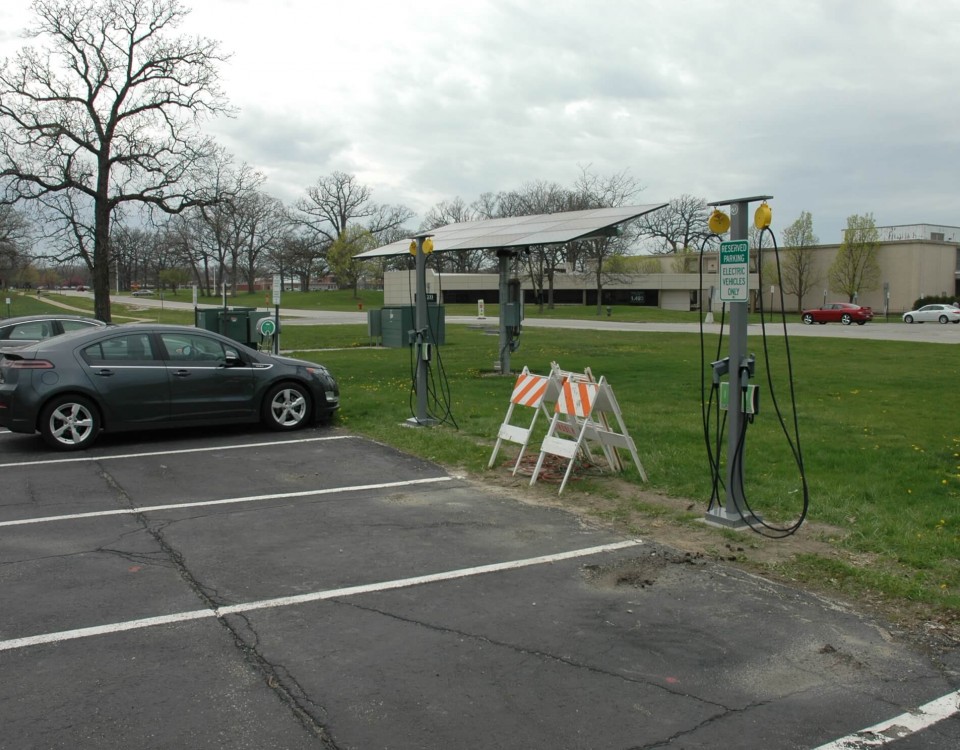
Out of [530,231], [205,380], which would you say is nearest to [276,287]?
[530,231]

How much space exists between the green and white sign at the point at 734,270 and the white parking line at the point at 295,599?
2013mm

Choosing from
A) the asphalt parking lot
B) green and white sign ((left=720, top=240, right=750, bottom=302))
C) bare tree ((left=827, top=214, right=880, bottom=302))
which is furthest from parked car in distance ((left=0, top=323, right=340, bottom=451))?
bare tree ((left=827, top=214, right=880, bottom=302))

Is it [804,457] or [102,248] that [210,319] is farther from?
[804,457]

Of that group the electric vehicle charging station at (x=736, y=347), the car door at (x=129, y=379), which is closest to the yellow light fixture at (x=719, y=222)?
the electric vehicle charging station at (x=736, y=347)

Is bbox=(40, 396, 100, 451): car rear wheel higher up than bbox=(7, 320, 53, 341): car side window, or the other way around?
bbox=(7, 320, 53, 341): car side window

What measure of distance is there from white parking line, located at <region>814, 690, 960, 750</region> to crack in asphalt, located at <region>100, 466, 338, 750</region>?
2.09 metres

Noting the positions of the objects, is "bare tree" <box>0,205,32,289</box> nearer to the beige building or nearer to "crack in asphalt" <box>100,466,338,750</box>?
the beige building

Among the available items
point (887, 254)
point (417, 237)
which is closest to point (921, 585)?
point (417, 237)

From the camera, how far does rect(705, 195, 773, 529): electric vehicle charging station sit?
656cm

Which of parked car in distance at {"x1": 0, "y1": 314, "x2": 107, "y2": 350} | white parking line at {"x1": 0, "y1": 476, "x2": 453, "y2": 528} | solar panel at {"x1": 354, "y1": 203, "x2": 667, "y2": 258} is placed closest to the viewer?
white parking line at {"x1": 0, "y1": 476, "x2": 453, "y2": 528}

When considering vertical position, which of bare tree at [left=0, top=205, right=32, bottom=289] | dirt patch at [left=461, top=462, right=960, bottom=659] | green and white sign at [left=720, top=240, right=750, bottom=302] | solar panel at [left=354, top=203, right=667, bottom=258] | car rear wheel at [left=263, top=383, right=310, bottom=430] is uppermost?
bare tree at [left=0, top=205, right=32, bottom=289]

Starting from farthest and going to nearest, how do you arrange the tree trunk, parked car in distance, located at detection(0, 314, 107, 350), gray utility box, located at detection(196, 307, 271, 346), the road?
the road
the tree trunk
gray utility box, located at detection(196, 307, 271, 346)
parked car in distance, located at detection(0, 314, 107, 350)

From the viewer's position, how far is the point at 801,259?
73.8 m

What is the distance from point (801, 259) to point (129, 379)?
7143 centimetres
